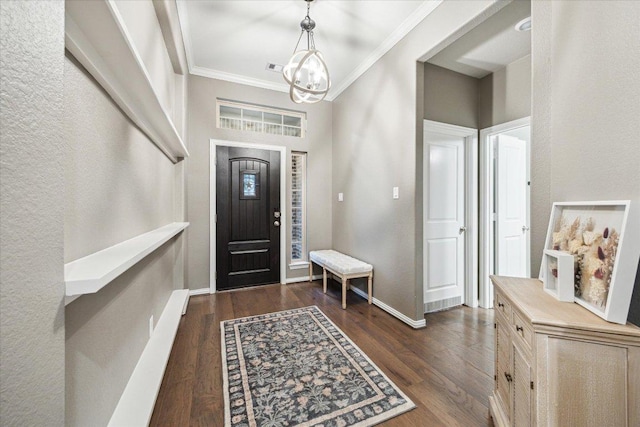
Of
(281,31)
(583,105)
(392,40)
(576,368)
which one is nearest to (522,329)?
(576,368)

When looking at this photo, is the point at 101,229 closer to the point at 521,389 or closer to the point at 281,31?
the point at 521,389

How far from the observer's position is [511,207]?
306 centimetres

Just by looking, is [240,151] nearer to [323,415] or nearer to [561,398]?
[323,415]

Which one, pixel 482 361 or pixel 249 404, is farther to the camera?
pixel 482 361

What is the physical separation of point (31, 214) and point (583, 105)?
209 centimetres

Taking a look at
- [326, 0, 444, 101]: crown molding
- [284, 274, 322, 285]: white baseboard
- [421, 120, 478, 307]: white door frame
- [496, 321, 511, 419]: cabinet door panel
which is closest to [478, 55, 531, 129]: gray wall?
[421, 120, 478, 307]: white door frame

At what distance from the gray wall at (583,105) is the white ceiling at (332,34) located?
3.32 ft

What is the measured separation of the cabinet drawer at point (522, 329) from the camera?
3.23ft

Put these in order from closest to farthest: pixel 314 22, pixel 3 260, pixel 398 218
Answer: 1. pixel 3 260
2. pixel 314 22
3. pixel 398 218

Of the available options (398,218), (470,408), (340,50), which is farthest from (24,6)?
(340,50)

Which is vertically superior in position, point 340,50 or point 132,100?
point 340,50

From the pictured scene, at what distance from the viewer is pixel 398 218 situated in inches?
107

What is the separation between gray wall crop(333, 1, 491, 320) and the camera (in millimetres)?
2375

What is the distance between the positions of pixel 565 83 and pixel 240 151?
10.8 feet
